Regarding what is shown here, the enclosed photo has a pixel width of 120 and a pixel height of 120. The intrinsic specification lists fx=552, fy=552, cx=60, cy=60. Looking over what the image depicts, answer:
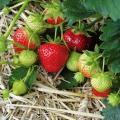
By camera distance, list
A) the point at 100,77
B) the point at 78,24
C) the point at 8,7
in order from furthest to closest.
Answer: the point at 8,7 < the point at 78,24 < the point at 100,77

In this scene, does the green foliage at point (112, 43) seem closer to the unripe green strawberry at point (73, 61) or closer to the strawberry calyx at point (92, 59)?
the strawberry calyx at point (92, 59)

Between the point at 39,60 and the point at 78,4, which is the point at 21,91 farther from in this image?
the point at 78,4

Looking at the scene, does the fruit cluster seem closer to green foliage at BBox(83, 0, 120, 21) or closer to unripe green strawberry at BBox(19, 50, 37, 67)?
unripe green strawberry at BBox(19, 50, 37, 67)

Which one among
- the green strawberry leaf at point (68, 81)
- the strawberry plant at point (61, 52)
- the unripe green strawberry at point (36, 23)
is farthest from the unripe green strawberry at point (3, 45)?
the green strawberry leaf at point (68, 81)

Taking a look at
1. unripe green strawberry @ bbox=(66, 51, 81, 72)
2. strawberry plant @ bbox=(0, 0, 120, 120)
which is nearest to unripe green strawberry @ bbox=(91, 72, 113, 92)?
strawberry plant @ bbox=(0, 0, 120, 120)

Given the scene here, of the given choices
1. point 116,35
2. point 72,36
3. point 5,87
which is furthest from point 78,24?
point 5,87
